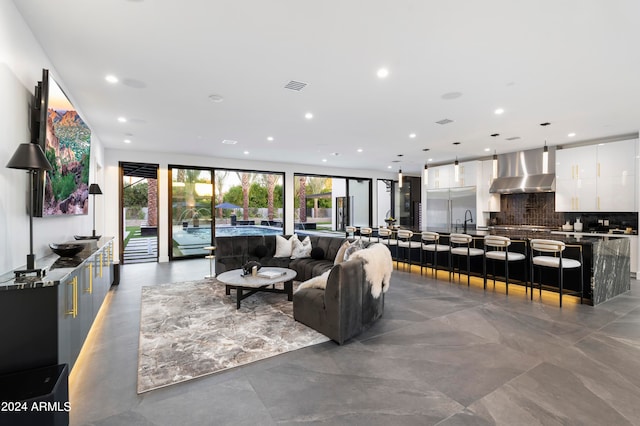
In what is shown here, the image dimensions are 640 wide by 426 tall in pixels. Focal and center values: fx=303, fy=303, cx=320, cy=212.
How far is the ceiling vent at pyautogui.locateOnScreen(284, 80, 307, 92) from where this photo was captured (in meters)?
3.87

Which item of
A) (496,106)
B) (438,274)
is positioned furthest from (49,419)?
(438,274)

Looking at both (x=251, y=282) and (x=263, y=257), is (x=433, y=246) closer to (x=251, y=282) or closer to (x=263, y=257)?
(x=263, y=257)

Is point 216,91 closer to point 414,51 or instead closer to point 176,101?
point 176,101

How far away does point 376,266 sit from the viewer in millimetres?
3613

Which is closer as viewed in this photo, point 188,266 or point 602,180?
point 602,180

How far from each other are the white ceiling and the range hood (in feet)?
4.91

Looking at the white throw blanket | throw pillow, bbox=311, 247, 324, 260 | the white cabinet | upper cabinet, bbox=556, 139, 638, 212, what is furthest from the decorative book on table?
upper cabinet, bbox=556, 139, 638, 212

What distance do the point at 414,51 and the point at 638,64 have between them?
254 cm

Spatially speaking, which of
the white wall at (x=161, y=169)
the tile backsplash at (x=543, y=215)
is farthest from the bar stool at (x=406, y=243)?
the white wall at (x=161, y=169)

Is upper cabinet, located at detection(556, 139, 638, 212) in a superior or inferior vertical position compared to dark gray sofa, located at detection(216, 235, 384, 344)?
superior

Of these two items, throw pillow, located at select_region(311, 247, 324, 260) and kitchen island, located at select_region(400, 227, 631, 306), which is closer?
kitchen island, located at select_region(400, 227, 631, 306)

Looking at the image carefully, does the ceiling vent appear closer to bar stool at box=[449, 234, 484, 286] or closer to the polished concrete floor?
the polished concrete floor

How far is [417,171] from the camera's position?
12234 millimetres

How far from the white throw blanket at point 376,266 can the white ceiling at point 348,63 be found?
83.6 inches
